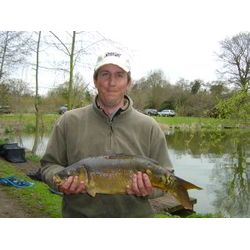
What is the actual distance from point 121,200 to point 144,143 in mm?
395

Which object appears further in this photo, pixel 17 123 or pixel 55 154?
pixel 17 123

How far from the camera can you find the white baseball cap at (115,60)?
2607 mm

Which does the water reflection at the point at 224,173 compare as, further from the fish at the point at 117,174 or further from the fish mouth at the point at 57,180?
the fish mouth at the point at 57,180

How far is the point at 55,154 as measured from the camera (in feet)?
8.45

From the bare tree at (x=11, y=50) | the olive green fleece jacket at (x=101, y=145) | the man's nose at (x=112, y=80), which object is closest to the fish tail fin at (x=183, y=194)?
the olive green fleece jacket at (x=101, y=145)

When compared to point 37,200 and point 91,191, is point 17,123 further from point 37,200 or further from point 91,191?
point 91,191

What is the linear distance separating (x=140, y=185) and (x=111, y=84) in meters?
0.67

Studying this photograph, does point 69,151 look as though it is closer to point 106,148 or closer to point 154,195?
point 106,148

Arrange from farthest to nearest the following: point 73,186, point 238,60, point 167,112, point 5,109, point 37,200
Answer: point 167,112
point 5,109
point 238,60
point 37,200
point 73,186

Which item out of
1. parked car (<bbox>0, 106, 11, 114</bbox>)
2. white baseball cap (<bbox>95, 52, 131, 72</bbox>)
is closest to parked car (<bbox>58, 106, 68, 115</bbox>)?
parked car (<bbox>0, 106, 11, 114</bbox>)

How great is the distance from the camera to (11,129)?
83.1 ft

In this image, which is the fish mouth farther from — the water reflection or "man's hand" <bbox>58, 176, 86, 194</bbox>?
the water reflection

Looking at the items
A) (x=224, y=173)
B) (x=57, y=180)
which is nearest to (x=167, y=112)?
(x=224, y=173)
